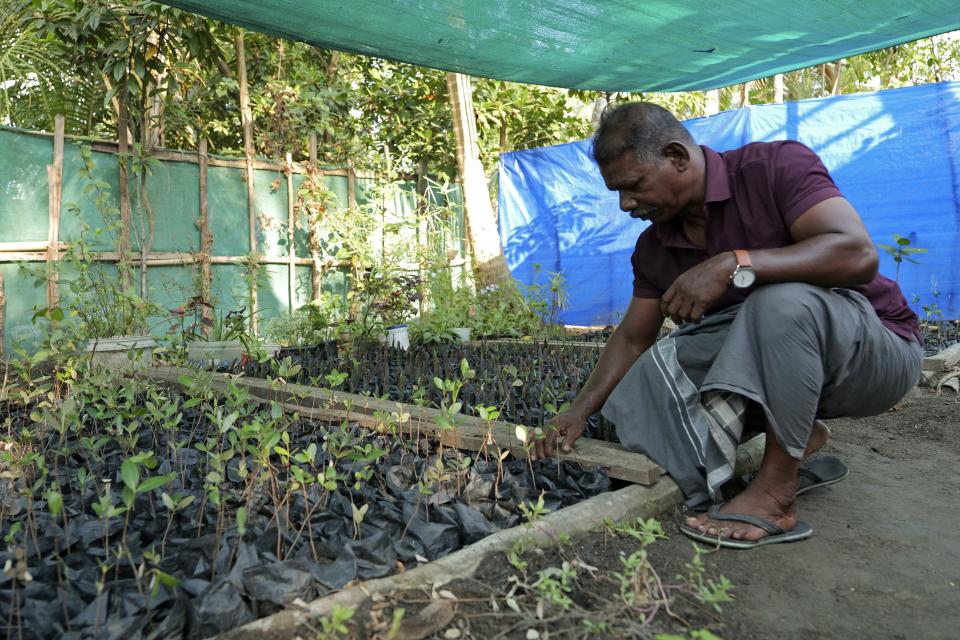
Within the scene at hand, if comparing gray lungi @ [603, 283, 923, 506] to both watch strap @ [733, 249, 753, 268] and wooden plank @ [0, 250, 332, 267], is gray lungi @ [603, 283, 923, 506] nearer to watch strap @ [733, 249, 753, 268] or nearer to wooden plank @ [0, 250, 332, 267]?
watch strap @ [733, 249, 753, 268]

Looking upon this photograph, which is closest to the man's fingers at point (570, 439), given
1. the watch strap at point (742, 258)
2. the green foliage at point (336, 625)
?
the watch strap at point (742, 258)

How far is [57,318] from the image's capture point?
8.22 ft

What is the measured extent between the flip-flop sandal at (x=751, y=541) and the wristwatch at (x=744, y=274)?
0.59 m

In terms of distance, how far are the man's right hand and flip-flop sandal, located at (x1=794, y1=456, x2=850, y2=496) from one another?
704 mm

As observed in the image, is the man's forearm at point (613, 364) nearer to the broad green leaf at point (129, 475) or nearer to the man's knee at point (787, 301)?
the man's knee at point (787, 301)

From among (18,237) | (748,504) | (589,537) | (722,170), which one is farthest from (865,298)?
(18,237)

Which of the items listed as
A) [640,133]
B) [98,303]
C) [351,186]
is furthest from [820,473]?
[351,186]

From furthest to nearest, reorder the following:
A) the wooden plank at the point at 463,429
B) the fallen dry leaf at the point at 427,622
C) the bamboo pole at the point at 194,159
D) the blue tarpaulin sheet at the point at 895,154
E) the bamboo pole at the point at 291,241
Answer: the bamboo pole at the point at 291,241 → the bamboo pole at the point at 194,159 → the blue tarpaulin sheet at the point at 895,154 → the wooden plank at the point at 463,429 → the fallen dry leaf at the point at 427,622

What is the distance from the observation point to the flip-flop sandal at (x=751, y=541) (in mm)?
1688

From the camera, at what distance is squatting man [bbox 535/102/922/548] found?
1.75 meters

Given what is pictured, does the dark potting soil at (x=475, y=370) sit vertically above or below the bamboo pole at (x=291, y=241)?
below

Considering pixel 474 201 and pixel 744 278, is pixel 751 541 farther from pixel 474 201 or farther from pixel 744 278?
pixel 474 201

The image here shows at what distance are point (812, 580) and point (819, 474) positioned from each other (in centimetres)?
74

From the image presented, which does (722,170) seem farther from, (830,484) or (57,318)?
(57,318)
